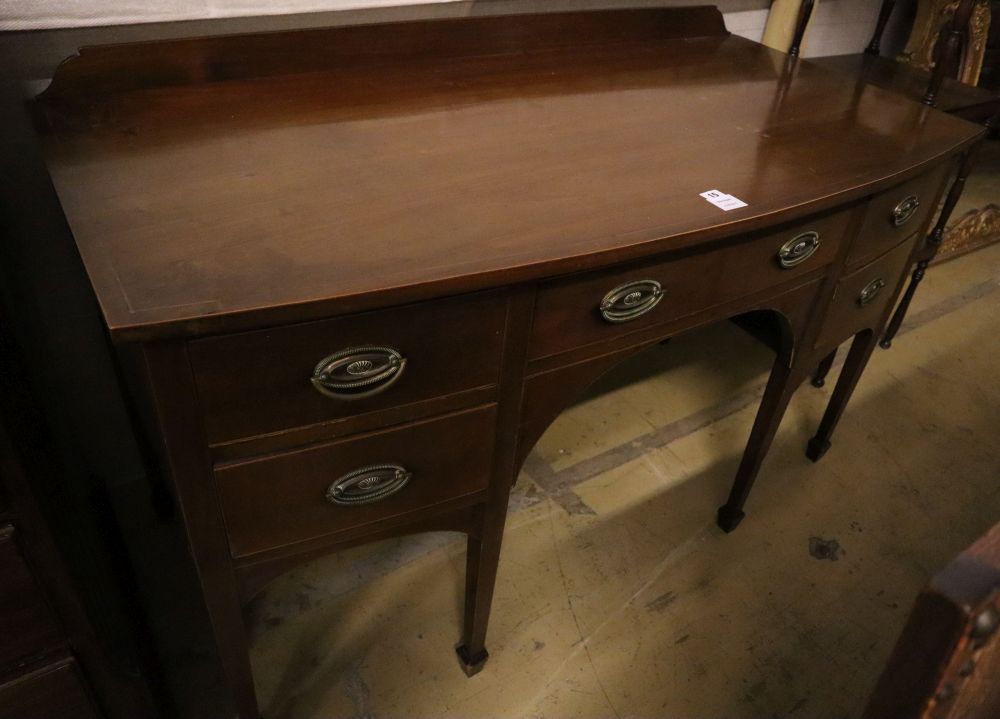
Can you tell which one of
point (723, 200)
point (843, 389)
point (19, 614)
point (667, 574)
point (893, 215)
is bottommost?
point (667, 574)

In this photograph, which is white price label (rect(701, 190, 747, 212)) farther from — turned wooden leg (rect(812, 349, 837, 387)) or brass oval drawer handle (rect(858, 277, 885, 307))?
turned wooden leg (rect(812, 349, 837, 387))

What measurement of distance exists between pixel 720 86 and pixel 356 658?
1081 millimetres

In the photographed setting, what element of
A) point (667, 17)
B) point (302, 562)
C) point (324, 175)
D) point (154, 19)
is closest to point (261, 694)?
point (302, 562)

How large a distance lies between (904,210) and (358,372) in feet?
2.94

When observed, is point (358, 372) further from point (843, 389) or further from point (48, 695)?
point (843, 389)

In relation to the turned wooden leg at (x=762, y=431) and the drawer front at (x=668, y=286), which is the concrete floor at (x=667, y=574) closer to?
the turned wooden leg at (x=762, y=431)

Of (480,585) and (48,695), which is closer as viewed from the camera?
(48,695)

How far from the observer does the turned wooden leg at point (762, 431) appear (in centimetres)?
123

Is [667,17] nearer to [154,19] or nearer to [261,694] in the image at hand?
[154,19]

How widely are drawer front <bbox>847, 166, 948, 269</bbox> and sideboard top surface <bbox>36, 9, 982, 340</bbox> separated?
0.07m

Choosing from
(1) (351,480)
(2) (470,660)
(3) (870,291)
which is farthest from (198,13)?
(3) (870,291)

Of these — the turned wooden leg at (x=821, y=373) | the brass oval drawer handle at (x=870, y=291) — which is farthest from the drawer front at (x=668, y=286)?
the turned wooden leg at (x=821, y=373)

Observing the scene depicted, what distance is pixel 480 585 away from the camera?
1026mm

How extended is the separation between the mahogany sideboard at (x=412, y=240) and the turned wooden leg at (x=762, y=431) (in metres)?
0.05
